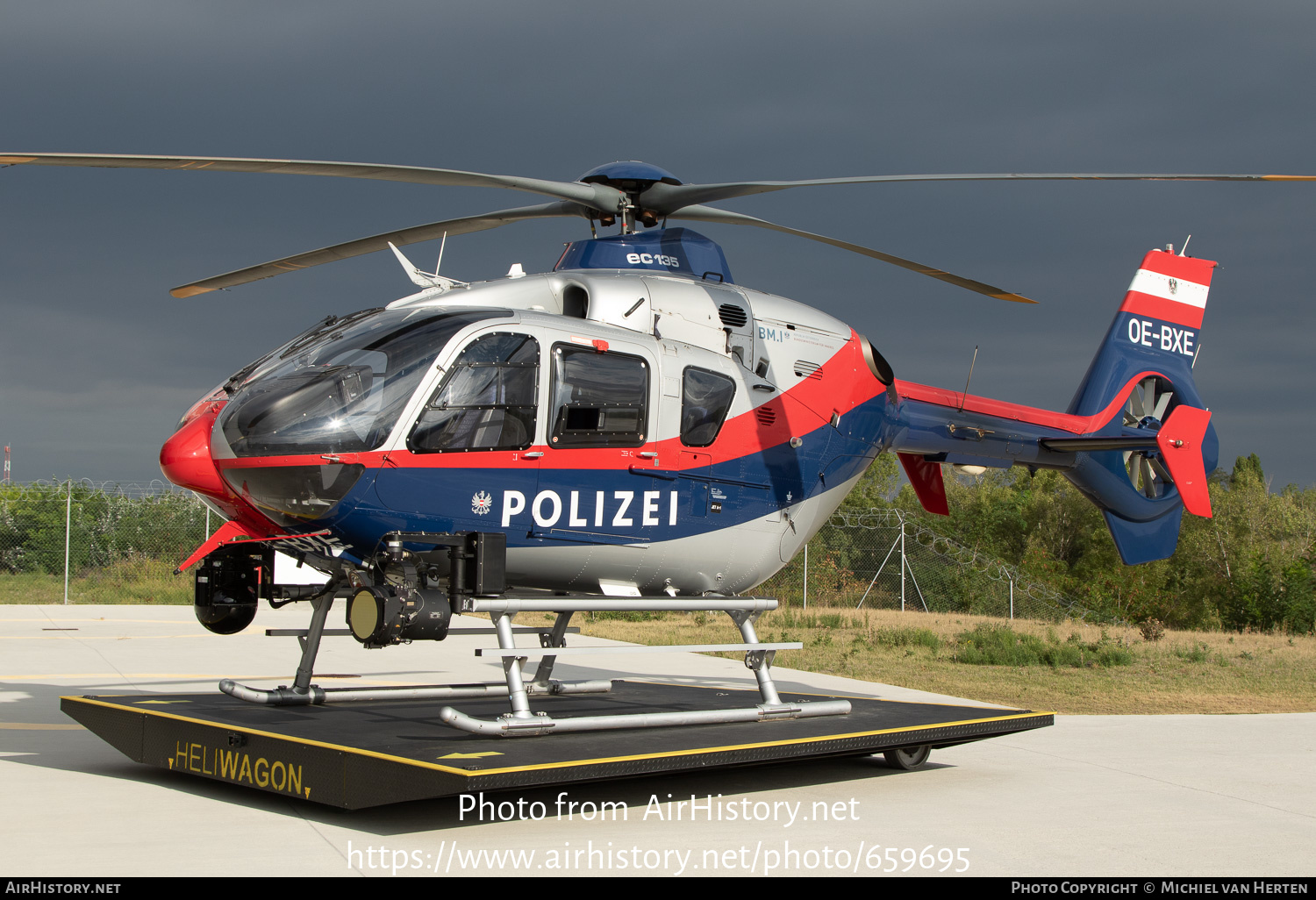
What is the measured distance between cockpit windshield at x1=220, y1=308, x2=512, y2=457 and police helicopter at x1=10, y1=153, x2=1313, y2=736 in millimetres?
14

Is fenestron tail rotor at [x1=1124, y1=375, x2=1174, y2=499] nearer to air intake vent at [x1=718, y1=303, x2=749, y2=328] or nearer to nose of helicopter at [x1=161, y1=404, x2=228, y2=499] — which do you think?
air intake vent at [x1=718, y1=303, x2=749, y2=328]

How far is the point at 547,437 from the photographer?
23.5ft

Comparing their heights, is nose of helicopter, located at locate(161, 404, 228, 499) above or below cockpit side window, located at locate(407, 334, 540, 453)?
below

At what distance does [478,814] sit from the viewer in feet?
20.5

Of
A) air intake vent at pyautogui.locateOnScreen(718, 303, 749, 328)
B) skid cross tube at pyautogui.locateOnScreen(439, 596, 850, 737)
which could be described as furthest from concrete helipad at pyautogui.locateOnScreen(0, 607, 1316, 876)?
air intake vent at pyautogui.locateOnScreen(718, 303, 749, 328)

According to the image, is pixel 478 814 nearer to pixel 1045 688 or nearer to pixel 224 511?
pixel 224 511

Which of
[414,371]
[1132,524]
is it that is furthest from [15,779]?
[1132,524]

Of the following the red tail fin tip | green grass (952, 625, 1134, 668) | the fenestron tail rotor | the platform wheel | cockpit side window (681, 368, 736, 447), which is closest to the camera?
cockpit side window (681, 368, 736, 447)

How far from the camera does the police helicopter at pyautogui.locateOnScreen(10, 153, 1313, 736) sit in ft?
21.7

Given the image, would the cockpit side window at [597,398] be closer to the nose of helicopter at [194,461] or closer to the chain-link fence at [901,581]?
the nose of helicopter at [194,461]

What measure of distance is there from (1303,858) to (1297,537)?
4004cm

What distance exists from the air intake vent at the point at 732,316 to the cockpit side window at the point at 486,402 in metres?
1.86

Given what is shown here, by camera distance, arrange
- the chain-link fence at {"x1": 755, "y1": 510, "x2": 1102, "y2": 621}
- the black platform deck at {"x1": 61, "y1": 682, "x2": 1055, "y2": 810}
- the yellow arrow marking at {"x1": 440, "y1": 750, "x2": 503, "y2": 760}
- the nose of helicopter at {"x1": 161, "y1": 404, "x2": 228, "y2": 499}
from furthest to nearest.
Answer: the chain-link fence at {"x1": 755, "y1": 510, "x2": 1102, "y2": 621}
the nose of helicopter at {"x1": 161, "y1": 404, "x2": 228, "y2": 499}
the yellow arrow marking at {"x1": 440, "y1": 750, "x2": 503, "y2": 760}
the black platform deck at {"x1": 61, "y1": 682, "x2": 1055, "y2": 810}

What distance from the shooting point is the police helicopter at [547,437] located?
261 inches
